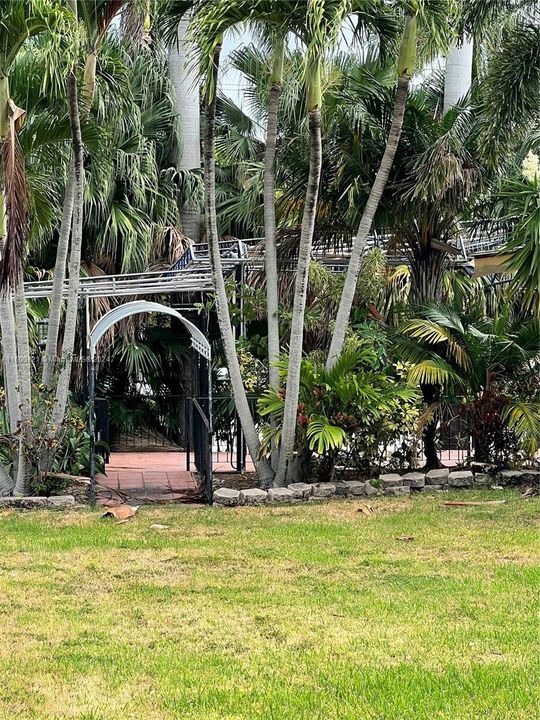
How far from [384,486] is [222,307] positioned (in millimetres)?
2931

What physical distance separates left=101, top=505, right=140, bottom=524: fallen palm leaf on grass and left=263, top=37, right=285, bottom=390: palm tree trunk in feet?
8.21

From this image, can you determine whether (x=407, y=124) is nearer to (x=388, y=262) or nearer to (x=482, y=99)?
(x=482, y=99)

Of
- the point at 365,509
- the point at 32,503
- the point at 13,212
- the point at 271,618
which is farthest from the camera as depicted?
the point at 32,503

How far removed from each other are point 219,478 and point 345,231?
3.83 meters

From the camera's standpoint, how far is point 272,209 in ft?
36.2

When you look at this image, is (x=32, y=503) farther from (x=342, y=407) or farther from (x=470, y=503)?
(x=470, y=503)

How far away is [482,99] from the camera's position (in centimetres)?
1177

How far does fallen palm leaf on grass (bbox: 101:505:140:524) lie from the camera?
30.6ft

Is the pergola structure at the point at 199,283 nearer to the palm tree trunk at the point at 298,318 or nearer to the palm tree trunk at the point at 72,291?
the palm tree trunk at the point at 72,291

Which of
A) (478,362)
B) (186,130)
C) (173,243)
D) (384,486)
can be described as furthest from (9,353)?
(186,130)

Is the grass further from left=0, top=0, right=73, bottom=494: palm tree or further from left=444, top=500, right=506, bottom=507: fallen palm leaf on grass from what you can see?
left=0, top=0, right=73, bottom=494: palm tree

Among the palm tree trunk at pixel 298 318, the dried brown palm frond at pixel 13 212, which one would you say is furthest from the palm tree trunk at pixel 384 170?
the dried brown palm frond at pixel 13 212

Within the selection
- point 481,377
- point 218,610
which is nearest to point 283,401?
point 481,377

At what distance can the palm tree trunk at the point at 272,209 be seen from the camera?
35.0ft
